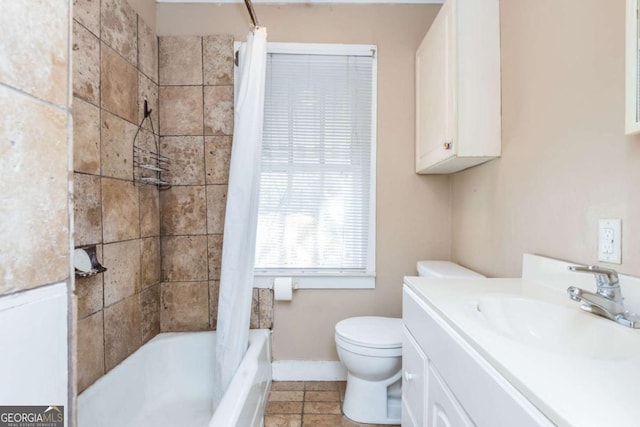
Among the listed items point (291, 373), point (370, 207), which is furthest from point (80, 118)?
point (291, 373)

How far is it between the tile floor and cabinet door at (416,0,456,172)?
1.47 metres

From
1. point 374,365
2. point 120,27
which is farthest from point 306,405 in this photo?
point 120,27

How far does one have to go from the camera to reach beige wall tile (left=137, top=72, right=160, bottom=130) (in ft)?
5.44

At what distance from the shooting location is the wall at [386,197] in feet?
6.20

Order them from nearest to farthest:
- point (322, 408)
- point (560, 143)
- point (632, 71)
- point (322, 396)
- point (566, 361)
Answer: point (566, 361)
point (632, 71)
point (560, 143)
point (322, 408)
point (322, 396)

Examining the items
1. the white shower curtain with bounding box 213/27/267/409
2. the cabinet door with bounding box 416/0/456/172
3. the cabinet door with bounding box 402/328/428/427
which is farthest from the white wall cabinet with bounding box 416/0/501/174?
the white shower curtain with bounding box 213/27/267/409

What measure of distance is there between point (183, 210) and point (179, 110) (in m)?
0.64

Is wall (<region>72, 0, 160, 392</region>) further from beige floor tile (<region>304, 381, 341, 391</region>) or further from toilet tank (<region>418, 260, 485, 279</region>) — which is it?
toilet tank (<region>418, 260, 485, 279</region>)

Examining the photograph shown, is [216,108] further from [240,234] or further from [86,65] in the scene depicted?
[240,234]

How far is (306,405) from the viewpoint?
5.48ft

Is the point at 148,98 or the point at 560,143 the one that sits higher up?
the point at 148,98

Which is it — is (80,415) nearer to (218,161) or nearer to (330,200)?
(218,161)

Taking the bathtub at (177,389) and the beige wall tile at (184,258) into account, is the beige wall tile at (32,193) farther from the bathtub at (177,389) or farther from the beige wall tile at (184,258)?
the beige wall tile at (184,258)

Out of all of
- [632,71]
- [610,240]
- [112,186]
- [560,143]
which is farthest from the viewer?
[112,186]
